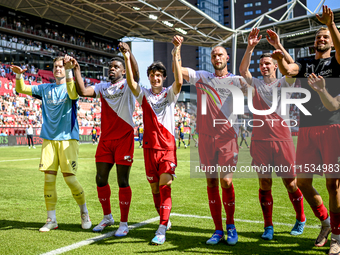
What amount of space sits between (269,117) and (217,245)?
184 cm

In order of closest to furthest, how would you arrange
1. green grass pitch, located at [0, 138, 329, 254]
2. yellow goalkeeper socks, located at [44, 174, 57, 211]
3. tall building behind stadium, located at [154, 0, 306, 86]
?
1. green grass pitch, located at [0, 138, 329, 254]
2. yellow goalkeeper socks, located at [44, 174, 57, 211]
3. tall building behind stadium, located at [154, 0, 306, 86]

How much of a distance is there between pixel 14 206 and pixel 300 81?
17.3 ft

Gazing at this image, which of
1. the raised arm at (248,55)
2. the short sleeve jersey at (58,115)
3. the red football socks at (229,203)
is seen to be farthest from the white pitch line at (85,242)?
the raised arm at (248,55)

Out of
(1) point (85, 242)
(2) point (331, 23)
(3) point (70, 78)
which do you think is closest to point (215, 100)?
(2) point (331, 23)

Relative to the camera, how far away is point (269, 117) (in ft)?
14.4

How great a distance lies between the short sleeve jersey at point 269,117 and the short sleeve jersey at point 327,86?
470mm

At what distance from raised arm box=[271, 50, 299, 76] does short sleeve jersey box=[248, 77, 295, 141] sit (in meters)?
0.52

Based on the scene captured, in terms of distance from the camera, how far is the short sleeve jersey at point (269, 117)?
4.31m

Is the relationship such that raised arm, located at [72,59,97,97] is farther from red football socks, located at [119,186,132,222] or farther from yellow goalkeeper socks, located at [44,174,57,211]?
red football socks, located at [119,186,132,222]

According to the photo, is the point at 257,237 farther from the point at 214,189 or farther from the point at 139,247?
the point at 139,247

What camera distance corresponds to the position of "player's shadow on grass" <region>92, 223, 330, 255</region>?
3.63 metres

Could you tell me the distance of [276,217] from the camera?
4.99 meters

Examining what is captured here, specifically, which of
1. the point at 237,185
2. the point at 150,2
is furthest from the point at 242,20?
the point at 237,185

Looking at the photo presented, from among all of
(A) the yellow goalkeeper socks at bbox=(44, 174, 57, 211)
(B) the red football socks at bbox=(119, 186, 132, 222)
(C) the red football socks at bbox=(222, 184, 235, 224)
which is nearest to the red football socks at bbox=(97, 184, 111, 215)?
(B) the red football socks at bbox=(119, 186, 132, 222)
